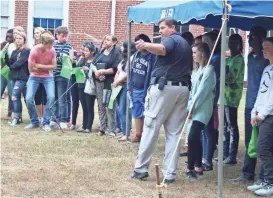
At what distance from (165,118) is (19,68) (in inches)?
192

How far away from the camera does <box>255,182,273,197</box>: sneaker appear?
20.8ft

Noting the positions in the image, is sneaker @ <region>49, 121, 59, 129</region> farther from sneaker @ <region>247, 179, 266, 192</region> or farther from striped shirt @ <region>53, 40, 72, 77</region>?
sneaker @ <region>247, 179, 266, 192</region>

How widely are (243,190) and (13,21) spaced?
1387 cm

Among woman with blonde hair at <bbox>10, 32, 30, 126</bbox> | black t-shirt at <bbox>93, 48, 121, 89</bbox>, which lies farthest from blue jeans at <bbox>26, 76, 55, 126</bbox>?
black t-shirt at <bbox>93, 48, 121, 89</bbox>

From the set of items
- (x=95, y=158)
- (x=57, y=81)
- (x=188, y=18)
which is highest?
(x=188, y=18)

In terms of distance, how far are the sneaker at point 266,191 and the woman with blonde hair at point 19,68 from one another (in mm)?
5880

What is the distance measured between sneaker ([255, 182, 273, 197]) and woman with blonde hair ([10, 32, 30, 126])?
5.88 meters

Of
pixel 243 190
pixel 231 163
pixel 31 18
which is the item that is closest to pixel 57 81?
pixel 231 163

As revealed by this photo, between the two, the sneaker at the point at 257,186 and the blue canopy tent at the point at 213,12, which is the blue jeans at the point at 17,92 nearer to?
the blue canopy tent at the point at 213,12

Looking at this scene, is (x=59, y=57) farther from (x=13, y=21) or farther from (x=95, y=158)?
(x=13, y=21)

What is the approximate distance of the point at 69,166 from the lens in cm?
760

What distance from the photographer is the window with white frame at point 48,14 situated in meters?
19.2

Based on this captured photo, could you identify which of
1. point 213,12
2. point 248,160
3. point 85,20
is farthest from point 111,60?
point 85,20

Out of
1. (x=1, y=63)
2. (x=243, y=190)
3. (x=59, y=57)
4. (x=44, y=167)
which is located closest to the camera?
(x=243, y=190)
